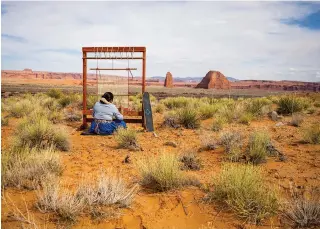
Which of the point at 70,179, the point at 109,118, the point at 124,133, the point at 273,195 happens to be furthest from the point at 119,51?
the point at 273,195

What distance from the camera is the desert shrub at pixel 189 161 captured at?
19.7 ft

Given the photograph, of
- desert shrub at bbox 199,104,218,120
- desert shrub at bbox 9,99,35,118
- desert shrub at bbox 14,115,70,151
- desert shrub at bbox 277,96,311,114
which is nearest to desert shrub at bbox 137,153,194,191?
desert shrub at bbox 14,115,70,151

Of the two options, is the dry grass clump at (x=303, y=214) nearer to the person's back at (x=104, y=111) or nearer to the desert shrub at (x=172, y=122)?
the person's back at (x=104, y=111)

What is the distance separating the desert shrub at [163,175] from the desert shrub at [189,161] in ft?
3.55

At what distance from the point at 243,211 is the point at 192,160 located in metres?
2.36

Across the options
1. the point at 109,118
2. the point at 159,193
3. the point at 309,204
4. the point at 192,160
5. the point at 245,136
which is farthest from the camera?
the point at 109,118

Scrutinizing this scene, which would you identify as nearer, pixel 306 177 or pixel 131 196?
pixel 131 196

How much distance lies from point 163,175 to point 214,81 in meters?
91.3

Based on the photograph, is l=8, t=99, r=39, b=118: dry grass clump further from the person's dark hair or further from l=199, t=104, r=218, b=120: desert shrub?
l=199, t=104, r=218, b=120: desert shrub

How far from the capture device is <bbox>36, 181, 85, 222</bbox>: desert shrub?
374 centimetres

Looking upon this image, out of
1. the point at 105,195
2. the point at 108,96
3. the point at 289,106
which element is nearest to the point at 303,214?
the point at 105,195

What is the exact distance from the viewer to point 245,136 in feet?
28.9

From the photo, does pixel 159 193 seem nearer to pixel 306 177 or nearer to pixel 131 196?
pixel 131 196

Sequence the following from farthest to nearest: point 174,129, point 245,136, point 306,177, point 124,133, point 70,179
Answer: point 174,129, point 245,136, point 124,133, point 306,177, point 70,179
